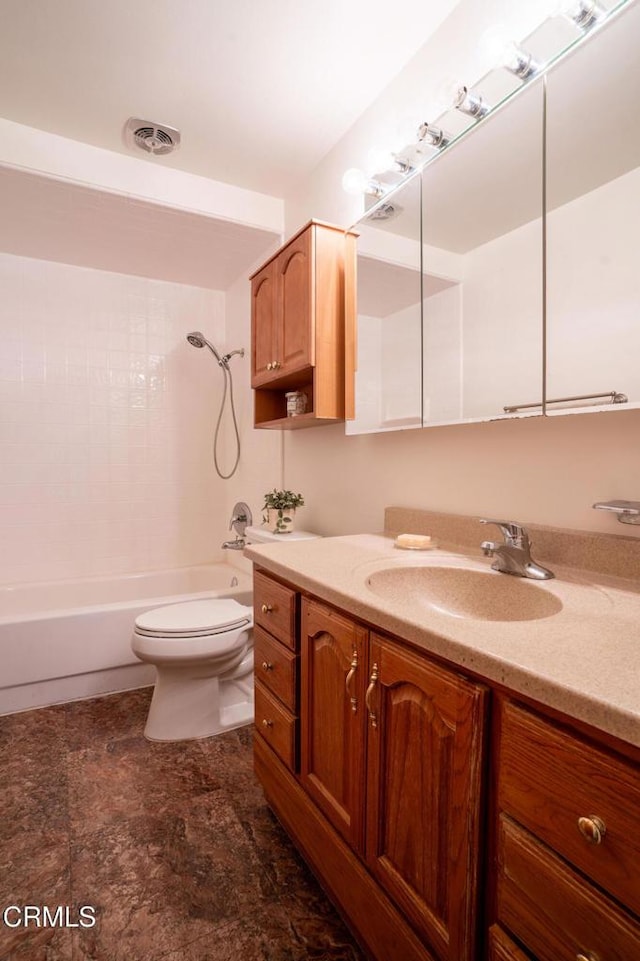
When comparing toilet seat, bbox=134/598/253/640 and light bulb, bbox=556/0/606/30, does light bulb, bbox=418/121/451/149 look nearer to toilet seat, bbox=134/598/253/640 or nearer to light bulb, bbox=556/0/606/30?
light bulb, bbox=556/0/606/30

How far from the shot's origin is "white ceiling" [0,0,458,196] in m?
1.46

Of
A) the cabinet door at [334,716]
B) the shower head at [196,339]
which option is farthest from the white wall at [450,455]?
the shower head at [196,339]

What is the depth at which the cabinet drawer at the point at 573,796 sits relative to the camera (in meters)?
0.50

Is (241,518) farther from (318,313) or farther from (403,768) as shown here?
(403,768)

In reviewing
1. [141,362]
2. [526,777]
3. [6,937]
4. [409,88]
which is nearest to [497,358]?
[526,777]

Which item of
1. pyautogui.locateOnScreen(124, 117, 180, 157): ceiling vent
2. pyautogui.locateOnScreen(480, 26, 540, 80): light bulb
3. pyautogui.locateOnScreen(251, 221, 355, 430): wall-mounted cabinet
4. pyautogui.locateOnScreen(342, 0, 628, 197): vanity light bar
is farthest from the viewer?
pyautogui.locateOnScreen(124, 117, 180, 157): ceiling vent

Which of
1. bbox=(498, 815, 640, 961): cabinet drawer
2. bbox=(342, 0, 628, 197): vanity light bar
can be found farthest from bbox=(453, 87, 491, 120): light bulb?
bbox=(498, 815, 640, 961): cabinet drawer

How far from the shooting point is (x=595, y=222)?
102cm

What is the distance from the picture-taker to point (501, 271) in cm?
123

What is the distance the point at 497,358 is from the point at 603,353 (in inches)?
10.5

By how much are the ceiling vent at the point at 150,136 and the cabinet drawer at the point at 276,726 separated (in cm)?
211

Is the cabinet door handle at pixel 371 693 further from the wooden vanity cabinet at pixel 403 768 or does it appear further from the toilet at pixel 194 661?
the toilet at pixel 194 661

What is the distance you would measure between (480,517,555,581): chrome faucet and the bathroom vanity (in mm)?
30

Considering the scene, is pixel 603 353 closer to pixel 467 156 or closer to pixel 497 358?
pixel 497 358
